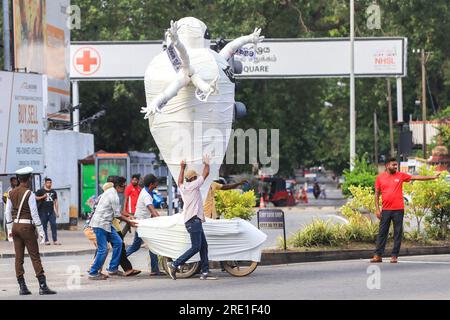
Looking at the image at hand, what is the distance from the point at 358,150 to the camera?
72062 mm

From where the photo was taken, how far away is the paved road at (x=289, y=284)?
1538 centimetres

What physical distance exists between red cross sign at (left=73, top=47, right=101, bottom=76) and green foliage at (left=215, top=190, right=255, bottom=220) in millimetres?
28826

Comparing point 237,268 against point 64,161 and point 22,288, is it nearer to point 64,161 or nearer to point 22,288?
point 22,288

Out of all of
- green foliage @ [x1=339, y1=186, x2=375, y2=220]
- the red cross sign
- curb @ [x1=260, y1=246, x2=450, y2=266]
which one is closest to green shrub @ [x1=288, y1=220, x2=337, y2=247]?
curb @ [x1=260, y1=246, x2=450, y2=266]

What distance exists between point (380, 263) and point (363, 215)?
3.47 m

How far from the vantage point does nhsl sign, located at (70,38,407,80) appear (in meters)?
48.0

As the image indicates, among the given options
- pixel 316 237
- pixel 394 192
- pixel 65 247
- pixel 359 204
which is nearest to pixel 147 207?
pixel 316 237

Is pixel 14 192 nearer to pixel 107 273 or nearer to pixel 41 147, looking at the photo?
pixel 107 273

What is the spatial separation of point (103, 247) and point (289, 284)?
131 inches

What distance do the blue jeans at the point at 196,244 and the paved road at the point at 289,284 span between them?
0.94ft

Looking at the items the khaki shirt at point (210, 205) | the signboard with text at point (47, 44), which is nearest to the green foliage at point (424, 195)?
the khaki shirt at point (210, 205)

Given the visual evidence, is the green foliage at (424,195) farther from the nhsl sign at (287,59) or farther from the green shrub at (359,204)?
the nhsl sign at (287,59)

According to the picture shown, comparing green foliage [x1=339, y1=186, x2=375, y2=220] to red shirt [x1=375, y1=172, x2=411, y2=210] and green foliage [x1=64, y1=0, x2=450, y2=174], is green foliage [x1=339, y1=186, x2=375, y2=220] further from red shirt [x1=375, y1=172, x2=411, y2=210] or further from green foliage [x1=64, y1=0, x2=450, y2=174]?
green foliage [x1=64, y1=0, x2=450, y2=174]
